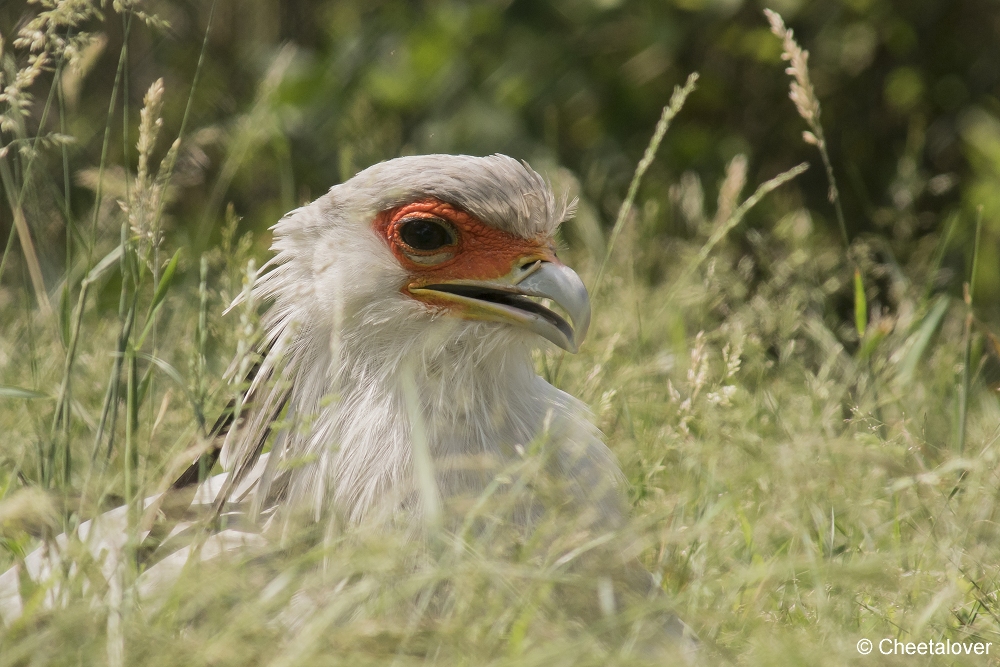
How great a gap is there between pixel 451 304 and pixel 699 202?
6.05 ft

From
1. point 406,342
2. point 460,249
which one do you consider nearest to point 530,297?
point 460,249

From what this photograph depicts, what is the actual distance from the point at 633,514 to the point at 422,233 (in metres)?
0.77

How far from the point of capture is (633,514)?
244 cm

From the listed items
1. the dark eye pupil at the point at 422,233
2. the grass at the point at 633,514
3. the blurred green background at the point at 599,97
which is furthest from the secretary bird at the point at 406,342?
the blurred green background at the point at 599,97

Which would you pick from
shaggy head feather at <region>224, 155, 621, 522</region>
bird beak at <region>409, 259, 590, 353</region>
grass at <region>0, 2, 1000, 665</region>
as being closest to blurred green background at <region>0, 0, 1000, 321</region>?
grass at <region>0, 2, 1000, 665</region>

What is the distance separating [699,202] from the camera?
158 inches

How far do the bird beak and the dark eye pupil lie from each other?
0.30 feet

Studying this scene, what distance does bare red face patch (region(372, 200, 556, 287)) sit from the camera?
95.3 inches

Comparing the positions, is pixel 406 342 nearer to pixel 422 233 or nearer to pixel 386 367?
pixel 386 367

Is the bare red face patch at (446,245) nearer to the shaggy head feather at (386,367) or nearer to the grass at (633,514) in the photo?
the shaggy head feather at (386,367)

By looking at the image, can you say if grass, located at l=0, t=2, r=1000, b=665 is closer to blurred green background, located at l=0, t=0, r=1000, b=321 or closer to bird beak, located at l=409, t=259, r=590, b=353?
bird beak, located at l=409, t=259, r=590, b=353

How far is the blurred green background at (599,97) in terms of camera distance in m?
4.49

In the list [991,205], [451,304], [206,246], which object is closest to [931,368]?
[991,205]

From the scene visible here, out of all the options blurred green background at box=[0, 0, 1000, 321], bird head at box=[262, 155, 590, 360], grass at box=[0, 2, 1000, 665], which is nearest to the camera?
grass at box=[0, 2, 1000, 665]
